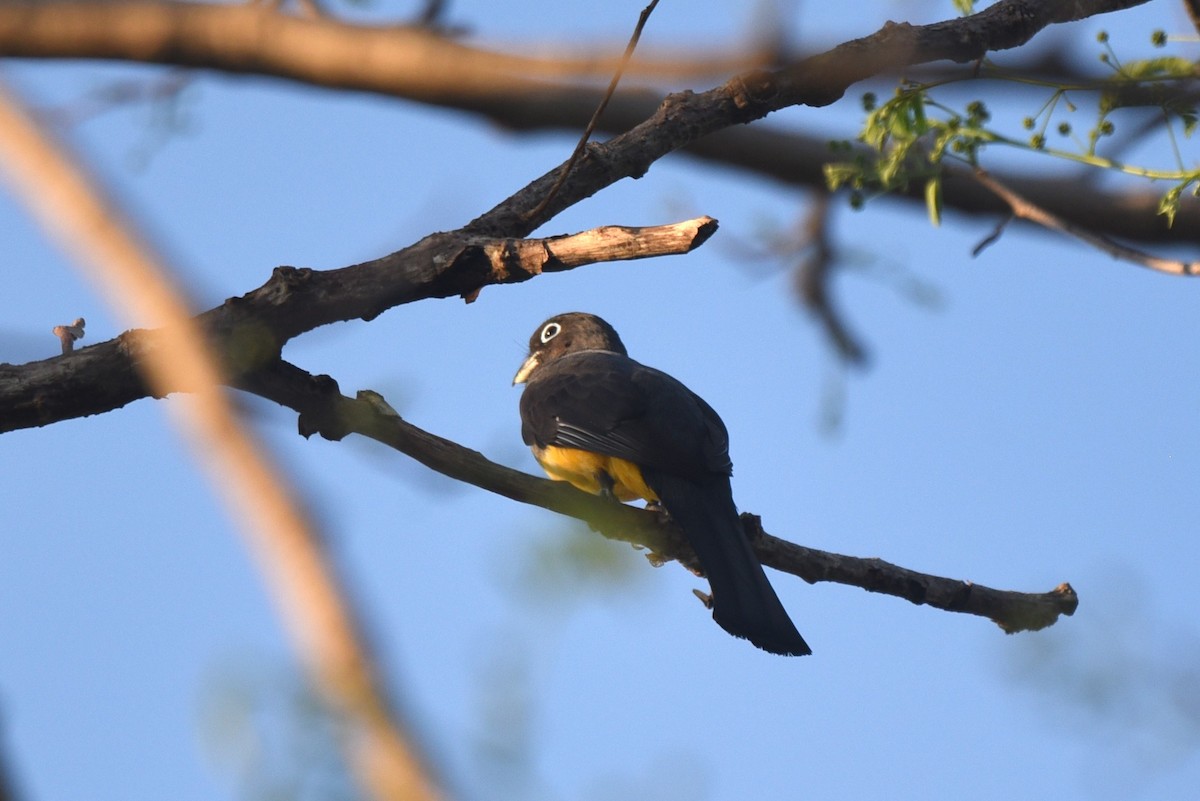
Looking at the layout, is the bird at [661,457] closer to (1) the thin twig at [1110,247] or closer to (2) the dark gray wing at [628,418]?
(2) the dark gray wing at [628,418]

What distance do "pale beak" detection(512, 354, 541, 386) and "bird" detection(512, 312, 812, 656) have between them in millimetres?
1213

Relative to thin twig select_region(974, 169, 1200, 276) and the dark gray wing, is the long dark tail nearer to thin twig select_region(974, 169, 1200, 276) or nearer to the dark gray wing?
the dark gray wing

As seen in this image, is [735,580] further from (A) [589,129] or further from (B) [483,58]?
(B) [483,58]

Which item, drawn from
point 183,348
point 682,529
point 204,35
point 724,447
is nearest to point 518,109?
point 204,35

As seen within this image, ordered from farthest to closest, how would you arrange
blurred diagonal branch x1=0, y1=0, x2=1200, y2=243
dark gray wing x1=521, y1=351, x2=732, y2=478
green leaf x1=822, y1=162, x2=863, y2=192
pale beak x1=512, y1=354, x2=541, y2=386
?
pale beak x1=512, y1=354, x2=541, y2=386 → dark gray wing x1=521, y1=351, x2=732, y2=478 → green leaf x1=822, y1=162, x2=863, y2=192 → blurred diagonal branch x1=0, y1=0, x2=1200, y2=243

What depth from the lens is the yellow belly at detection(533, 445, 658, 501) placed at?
563 centimetres

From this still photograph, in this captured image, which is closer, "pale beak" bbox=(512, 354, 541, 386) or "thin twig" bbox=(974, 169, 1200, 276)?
"thin twig" bbox=(974, 169, 1200, 276)

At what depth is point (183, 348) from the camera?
240cm

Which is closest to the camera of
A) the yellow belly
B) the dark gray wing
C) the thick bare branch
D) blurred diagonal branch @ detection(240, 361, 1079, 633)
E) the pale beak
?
the thick bare branch

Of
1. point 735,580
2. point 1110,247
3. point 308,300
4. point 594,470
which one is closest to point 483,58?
point 594,470

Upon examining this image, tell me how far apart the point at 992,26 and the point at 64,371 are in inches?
119

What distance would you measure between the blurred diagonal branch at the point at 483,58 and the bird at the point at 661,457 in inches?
50.4

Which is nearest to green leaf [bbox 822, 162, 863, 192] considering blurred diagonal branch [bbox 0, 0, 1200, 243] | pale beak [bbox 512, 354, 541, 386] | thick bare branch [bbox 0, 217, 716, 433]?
blurred diagonal branch [bbox 0, 0, 1200, 243]

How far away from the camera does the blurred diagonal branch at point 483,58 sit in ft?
13.6
